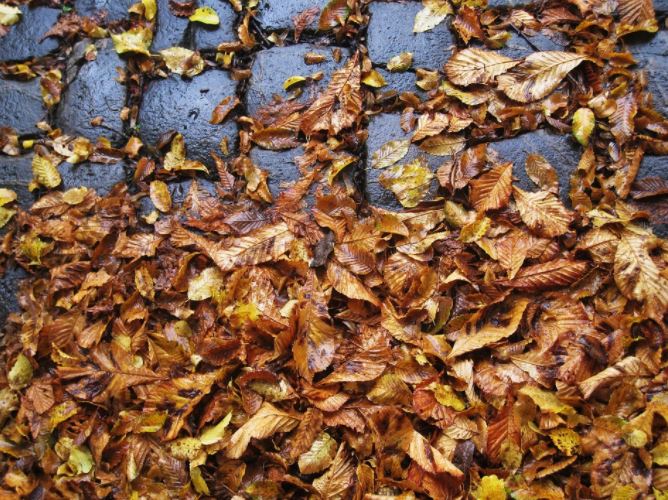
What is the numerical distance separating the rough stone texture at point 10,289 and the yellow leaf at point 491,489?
2.19 m

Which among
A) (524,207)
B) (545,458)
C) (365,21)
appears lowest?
(545,458)

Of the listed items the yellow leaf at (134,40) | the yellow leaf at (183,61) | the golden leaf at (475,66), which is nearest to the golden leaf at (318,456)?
the golden leaf at (475,66)

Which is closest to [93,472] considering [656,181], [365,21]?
[365,21]

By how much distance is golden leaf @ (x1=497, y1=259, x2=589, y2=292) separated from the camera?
1.94 metres

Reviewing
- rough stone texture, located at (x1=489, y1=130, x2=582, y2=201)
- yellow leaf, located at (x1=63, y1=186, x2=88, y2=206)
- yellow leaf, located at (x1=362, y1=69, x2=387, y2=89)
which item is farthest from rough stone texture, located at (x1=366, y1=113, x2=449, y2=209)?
yellow leaf, located at (x1=63, y1=186, x2=88, y2=206)

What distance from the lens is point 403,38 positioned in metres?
2.42

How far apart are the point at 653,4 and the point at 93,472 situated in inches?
124

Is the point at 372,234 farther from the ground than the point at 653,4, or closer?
closer

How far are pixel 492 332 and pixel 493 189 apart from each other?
59 cm

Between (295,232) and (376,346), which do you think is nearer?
(376,346)

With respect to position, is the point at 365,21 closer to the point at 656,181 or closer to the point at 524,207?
the point at 524,207

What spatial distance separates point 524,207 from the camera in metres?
2.06

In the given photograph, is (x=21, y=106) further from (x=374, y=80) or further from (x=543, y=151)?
(x=543, y=151)

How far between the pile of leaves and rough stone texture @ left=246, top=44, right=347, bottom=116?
0.07 meters
